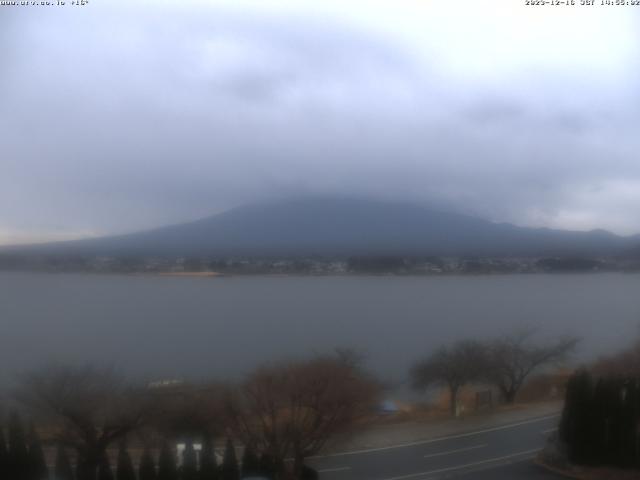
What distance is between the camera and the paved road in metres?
5.46

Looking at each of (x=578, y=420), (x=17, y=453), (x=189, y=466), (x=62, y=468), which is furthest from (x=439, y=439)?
(x=17, y=453)

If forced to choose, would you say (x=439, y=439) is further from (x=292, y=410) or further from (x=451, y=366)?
(x=292, y=410)

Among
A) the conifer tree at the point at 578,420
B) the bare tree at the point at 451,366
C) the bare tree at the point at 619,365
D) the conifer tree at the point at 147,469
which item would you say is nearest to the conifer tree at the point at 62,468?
the conifer tree at the point at 147,469

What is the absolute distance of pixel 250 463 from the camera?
16.9 ft

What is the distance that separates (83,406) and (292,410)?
166 cm

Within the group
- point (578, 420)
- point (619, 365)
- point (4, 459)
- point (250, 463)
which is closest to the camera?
point (4, 459)

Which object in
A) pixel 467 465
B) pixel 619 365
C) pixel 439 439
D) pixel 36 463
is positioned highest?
pixel 619 365

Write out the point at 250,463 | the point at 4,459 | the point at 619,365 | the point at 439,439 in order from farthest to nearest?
the point at 619,365 < the point at 439,439 < the point at 250,463 < the point at 4,459

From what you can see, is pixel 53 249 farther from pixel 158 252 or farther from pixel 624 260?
pixel 624 260

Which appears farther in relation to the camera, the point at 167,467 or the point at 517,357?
the point at 517,357

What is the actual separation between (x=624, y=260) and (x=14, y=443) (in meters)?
5.42

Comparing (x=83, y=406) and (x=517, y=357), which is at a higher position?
(x=517, y=357)

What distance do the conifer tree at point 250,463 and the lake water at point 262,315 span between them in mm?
623

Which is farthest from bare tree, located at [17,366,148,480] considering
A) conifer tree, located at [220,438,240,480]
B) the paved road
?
the paved road
